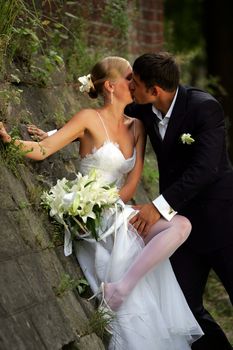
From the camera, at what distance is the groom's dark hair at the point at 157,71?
5.24 metres

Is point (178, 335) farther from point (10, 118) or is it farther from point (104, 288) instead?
point (10, 118)

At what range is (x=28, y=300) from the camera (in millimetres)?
4188

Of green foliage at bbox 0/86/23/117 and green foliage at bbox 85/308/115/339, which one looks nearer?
green foliage at bbox 85/308/115/339

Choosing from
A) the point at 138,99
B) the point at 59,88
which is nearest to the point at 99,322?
the point at 138,99

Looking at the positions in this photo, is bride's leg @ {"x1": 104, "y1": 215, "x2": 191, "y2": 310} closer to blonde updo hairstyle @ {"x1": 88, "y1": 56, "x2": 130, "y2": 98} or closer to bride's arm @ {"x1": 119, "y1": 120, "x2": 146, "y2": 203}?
bride's arm @ {"x1": 119, "y1": 120, "x2": 146, "y2": 203}

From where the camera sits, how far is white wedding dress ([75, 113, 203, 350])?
5137mm

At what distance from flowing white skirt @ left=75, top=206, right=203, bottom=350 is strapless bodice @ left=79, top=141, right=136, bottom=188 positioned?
31 cm

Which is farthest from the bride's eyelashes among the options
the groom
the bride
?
the groom

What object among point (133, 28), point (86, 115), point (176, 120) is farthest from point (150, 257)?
point (133, 28)

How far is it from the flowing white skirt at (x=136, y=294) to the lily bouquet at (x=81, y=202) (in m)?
0.10

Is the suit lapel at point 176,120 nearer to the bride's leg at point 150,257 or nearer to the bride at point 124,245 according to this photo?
the bride at point 124,245

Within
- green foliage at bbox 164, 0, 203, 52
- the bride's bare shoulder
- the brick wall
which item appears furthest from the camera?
green foliage at bbox 164, 0, 203, 52

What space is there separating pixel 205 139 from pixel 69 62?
2638 mm

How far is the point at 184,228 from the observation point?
5.20 m
